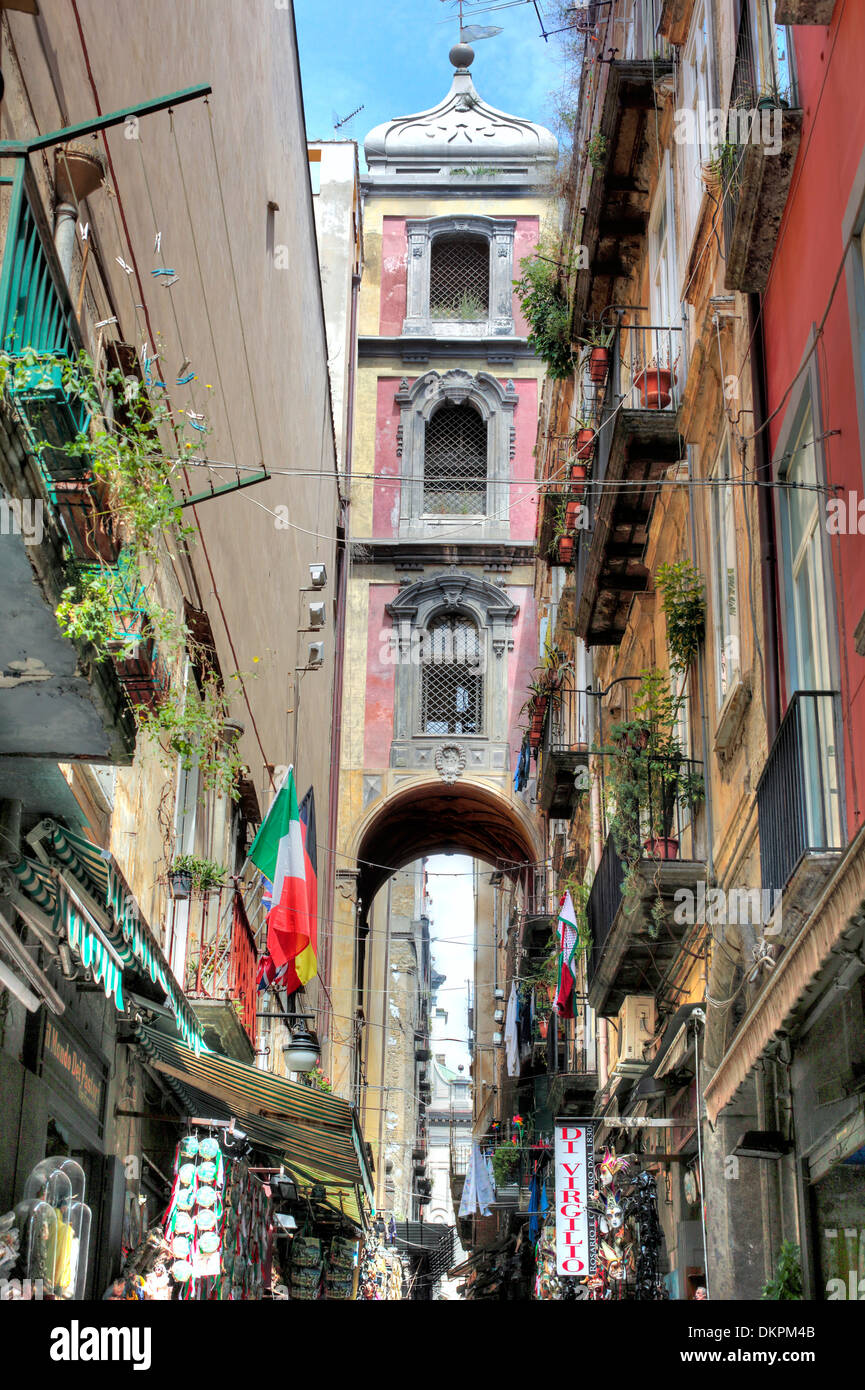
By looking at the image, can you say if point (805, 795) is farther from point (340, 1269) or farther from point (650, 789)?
point (340, 1269)

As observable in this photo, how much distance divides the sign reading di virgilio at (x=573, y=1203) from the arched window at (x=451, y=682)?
16.8m

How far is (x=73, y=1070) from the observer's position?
28.2 feet

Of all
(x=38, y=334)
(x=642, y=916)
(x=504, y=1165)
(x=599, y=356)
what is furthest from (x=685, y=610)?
(x=504, y=1165)

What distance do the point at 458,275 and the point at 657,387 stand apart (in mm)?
24095

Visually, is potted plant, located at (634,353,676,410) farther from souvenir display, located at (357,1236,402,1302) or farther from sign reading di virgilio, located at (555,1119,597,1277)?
souvenir display, located at (357,1236,402,1302)

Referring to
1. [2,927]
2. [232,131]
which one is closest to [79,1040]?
Result: [2,927]

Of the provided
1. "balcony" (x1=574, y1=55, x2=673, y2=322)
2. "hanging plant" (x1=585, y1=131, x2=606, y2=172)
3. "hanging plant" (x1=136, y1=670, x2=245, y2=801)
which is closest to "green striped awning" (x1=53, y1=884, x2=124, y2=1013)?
"hanging plant" (x1=136, y1=670, x2=245, y2=801)

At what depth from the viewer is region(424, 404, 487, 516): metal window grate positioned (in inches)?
1330

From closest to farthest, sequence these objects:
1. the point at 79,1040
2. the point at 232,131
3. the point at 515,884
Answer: the point at 79,1040 → the point at 232,131 → the point at 515,884

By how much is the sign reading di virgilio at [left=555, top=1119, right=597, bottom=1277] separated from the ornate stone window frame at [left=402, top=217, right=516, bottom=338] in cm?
2227

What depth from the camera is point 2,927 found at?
20.4ft
